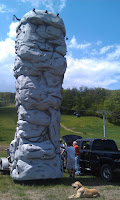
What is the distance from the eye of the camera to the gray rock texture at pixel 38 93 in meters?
7.91

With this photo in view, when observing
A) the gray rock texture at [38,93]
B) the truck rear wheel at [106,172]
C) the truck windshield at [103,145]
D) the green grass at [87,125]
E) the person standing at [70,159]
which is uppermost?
the gray rock texture at [38,93]

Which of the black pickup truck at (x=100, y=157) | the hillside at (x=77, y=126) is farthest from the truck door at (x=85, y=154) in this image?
the hillside at (x=77, y=126)

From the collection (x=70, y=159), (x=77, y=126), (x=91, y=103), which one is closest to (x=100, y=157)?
(x=70, y=159)

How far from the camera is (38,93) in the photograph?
834 cm

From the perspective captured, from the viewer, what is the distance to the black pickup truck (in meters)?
8.68

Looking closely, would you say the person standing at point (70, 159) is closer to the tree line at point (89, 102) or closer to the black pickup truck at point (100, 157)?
the black pickup truck at point (100, 157)

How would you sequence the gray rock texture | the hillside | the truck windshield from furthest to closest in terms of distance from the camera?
the hillside
the truck windshield
the gray rock texture

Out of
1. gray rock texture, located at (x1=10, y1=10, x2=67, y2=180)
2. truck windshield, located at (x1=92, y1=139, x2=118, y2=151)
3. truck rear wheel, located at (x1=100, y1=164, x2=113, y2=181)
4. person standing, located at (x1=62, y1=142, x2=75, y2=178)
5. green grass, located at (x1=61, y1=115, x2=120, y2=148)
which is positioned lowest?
green grass, located at (x1=61, y1=115, x2=120, y2=148)

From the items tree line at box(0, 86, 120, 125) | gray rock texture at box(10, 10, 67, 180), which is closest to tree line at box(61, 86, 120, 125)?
tree line at box(0, 86, 120, 125)

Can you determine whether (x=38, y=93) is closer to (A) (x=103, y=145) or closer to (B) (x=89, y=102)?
(A) (x=103, y=145)

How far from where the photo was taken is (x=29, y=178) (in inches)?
298

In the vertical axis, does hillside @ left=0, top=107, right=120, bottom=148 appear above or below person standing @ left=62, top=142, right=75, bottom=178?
below

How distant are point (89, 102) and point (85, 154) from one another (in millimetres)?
55497

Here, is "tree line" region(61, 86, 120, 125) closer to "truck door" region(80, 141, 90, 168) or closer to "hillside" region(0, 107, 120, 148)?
"hillside" region(0, 107, 120, 148)
